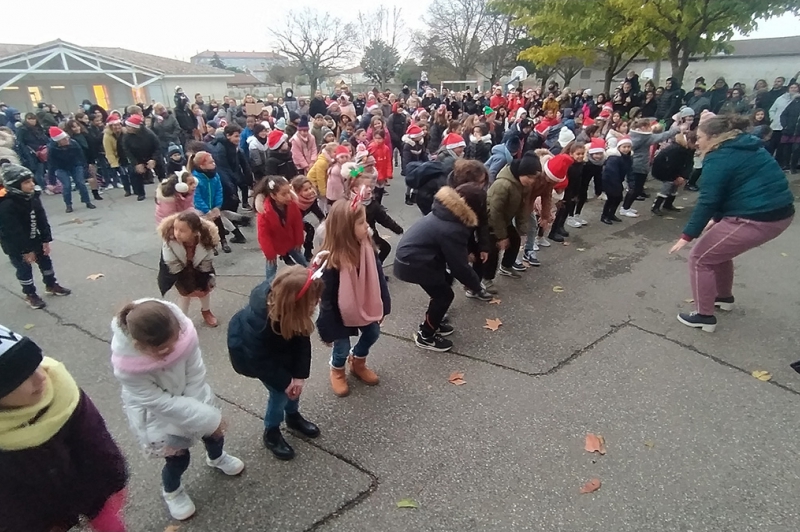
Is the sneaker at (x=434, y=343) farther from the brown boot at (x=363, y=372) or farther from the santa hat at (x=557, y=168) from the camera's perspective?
the santa hat at (x=557, y=168)

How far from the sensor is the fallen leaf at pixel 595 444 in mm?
3207

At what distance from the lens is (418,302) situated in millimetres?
5445

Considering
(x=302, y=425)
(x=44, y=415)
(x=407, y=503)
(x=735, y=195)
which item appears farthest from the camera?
(x=735, y=195)

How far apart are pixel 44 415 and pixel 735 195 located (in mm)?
5167

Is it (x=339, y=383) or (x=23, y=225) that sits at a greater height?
(x=23, y=225)

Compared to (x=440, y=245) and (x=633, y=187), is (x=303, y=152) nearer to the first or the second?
(x=440, y=245)

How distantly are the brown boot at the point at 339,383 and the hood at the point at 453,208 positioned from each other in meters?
1.58

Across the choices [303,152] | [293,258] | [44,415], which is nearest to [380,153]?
[303,152]

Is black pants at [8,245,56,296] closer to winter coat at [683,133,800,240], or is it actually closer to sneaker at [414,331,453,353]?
sneaker at [414,331,453,353]

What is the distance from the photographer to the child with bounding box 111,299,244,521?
229 cm

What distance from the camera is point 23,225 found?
205 inches

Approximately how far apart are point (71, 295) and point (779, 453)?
7.15 meters

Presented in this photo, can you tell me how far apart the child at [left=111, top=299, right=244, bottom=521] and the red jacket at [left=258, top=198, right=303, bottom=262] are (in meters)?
2.66

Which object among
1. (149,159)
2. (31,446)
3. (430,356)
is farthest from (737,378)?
(149,159)
